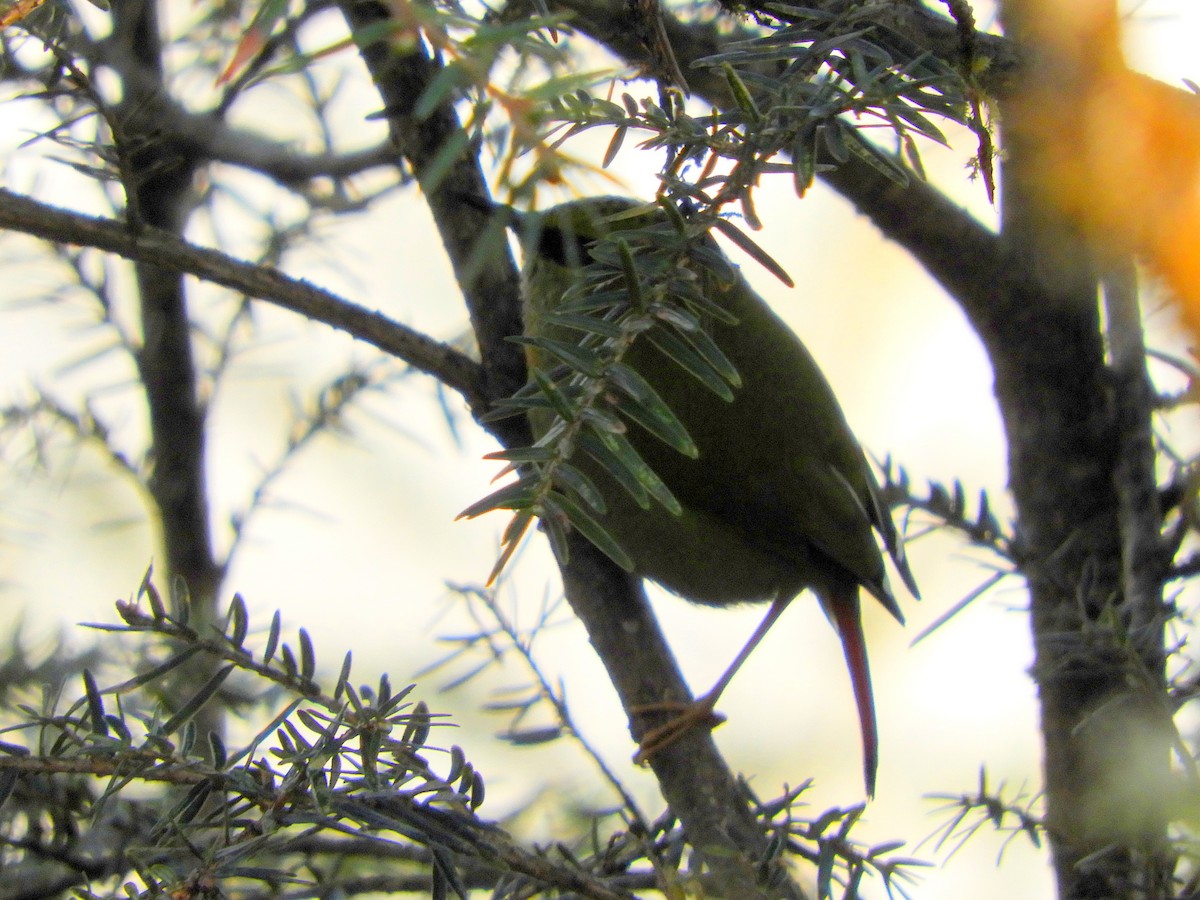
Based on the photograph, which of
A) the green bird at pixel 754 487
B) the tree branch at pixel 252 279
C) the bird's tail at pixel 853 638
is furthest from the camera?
the bird's tail at pixel 853 638

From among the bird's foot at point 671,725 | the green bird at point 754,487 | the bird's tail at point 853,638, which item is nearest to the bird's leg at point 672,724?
the bird's foot at point 671,725

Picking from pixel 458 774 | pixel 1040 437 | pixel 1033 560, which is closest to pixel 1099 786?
pixel 1033 560

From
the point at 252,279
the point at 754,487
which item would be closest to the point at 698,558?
the point at 754,487

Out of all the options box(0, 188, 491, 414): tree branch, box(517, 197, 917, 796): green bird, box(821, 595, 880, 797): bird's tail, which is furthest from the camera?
box(821, 595, 880, 797): bird's tail

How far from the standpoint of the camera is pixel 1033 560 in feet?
3.30

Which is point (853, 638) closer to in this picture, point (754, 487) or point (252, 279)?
point (754, 487)

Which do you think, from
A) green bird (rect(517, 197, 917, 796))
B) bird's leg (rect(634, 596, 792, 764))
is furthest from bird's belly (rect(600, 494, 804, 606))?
bird's leg (rect(634, 596, 792, 764))

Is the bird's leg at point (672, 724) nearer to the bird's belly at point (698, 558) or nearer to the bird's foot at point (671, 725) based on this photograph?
the bird's foot at point (671, 725)

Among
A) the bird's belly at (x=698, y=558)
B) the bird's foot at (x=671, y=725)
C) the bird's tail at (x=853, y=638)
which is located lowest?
the bird's foot at (x=671, y=725)

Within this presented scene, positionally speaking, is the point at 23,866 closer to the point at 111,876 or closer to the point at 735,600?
the point at 111,876

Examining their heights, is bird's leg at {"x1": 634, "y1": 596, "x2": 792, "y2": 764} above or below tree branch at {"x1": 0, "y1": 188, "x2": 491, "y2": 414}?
below

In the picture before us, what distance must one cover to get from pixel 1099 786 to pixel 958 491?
25 centimetres

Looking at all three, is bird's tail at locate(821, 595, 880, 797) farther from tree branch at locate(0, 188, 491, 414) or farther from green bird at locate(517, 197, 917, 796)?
tree branch at locate(0, 188, 491, 414)

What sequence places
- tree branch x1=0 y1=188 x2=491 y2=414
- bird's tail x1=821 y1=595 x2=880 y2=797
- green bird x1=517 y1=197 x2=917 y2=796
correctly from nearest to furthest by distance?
tree branch x1=0 y1=188 x2=491 y2=414, green bird x1=517 y1=197 x2=917 y2=796, bird's tail x1=821 y1=595 x2=880 y2=797
